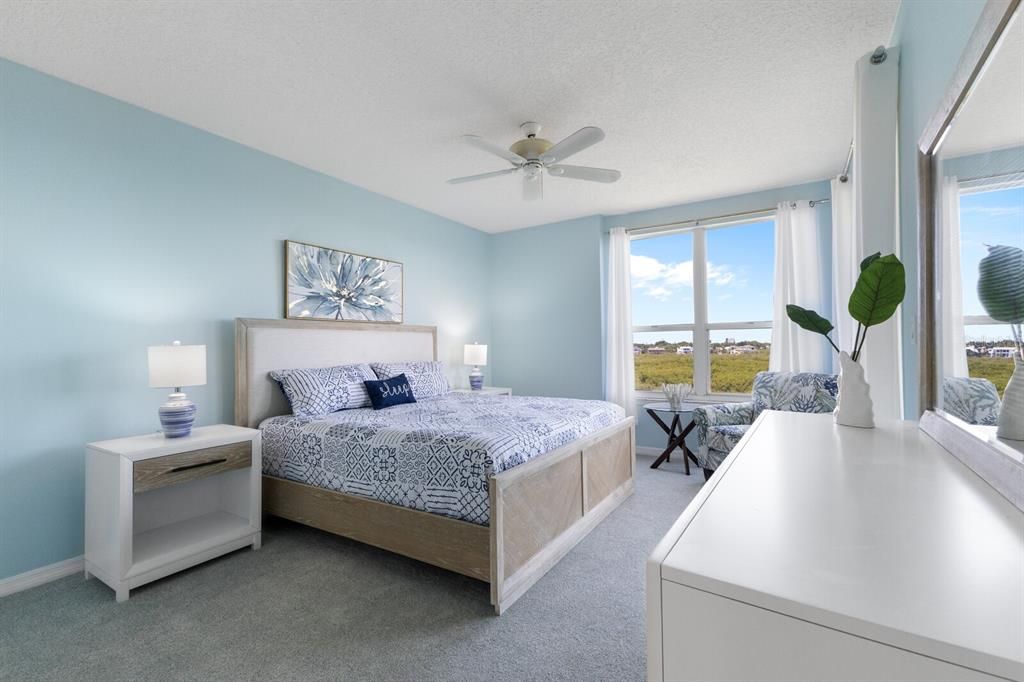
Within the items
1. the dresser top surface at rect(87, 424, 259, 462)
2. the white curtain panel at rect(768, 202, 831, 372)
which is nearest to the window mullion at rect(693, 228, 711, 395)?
the white curtain panel at rect(768, 202, 831, 372)

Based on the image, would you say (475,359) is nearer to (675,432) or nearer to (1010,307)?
(675,432)

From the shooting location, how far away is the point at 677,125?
290 cm

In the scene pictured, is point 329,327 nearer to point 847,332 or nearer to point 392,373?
point 392,373

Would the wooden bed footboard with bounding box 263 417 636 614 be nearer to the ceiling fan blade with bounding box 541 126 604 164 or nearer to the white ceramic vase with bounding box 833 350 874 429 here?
Answer: the white ceramic vase with bounding box 833 350 874 429

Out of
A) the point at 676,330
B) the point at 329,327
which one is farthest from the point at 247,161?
the point at 676,330

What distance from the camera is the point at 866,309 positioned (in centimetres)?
145

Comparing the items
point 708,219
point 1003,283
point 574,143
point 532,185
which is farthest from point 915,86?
point 708,219

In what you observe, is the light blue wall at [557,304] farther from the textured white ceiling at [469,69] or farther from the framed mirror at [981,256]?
the framed mirror at [981,256]

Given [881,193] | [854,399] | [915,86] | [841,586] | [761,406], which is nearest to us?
[841,586]

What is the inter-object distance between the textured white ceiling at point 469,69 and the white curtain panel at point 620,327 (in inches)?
56.9

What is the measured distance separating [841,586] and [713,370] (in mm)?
4427

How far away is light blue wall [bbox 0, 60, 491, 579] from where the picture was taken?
2.24 metres

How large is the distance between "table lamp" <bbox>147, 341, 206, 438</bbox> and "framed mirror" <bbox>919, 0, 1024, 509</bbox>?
3064 millimetres

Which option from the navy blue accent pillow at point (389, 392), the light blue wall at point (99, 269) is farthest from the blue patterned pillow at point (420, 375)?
the light blue wall at point (99, 269)
